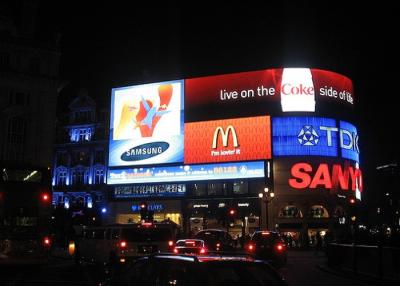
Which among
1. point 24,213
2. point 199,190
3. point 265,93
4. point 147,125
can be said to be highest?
point 265,93

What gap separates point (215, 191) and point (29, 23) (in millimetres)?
28436

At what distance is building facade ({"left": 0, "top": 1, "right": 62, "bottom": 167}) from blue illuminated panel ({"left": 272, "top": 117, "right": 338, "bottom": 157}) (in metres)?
25.0

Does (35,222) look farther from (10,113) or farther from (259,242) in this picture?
(10,113)

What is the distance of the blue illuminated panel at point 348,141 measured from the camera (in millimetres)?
63906

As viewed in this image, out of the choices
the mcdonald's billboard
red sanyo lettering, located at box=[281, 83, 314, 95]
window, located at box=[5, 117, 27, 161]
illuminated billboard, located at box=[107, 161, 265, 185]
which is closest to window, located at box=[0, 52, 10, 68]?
window, located at box=[5, 117, 27, 161]

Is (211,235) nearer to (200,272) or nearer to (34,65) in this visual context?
(200,272)

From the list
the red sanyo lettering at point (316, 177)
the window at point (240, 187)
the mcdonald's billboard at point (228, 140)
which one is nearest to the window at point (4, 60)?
the mcdonald's billboard at point (228, 140)

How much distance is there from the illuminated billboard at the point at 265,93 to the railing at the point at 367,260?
37.7m

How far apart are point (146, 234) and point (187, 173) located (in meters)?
43.1

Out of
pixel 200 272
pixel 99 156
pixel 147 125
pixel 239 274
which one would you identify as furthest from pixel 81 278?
pixel 99 156

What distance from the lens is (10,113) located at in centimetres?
5522

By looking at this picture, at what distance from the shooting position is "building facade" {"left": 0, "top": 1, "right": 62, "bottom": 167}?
179 ft

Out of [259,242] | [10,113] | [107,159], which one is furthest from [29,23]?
[259,242]

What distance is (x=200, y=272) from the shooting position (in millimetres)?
6652
